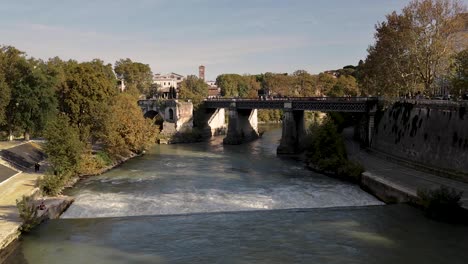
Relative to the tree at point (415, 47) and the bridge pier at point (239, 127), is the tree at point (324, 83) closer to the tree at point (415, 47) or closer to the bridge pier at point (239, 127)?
the bridge pier at point (239, 127)

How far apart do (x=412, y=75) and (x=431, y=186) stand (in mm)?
23165

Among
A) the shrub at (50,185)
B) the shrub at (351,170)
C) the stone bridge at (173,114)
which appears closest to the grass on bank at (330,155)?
the shrub at (351,170)

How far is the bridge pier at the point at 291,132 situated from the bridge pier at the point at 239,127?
12595 millimetres

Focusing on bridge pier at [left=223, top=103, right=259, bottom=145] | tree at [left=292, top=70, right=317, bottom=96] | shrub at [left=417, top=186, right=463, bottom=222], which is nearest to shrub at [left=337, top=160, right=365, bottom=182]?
shrub at [left=417, top=186, right=463, bottom=222]

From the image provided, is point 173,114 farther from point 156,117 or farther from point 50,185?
point 50,185

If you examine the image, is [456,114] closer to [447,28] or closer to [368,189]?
[368,189]

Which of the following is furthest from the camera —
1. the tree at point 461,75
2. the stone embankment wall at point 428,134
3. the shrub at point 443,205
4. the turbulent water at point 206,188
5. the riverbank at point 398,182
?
the tree at point 461,75

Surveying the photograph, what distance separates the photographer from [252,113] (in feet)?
262

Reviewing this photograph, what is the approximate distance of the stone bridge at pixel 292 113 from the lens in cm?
5012

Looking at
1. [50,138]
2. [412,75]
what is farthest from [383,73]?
[50,138]

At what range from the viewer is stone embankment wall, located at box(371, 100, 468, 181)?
32.1 metres

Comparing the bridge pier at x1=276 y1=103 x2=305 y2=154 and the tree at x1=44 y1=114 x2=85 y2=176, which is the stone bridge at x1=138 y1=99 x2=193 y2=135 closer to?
the bridge pier at x1=276 y1=103 x2=305 y2=154

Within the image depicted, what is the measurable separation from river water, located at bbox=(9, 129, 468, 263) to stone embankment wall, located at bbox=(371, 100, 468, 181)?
684 cm

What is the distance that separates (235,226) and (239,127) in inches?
1821
